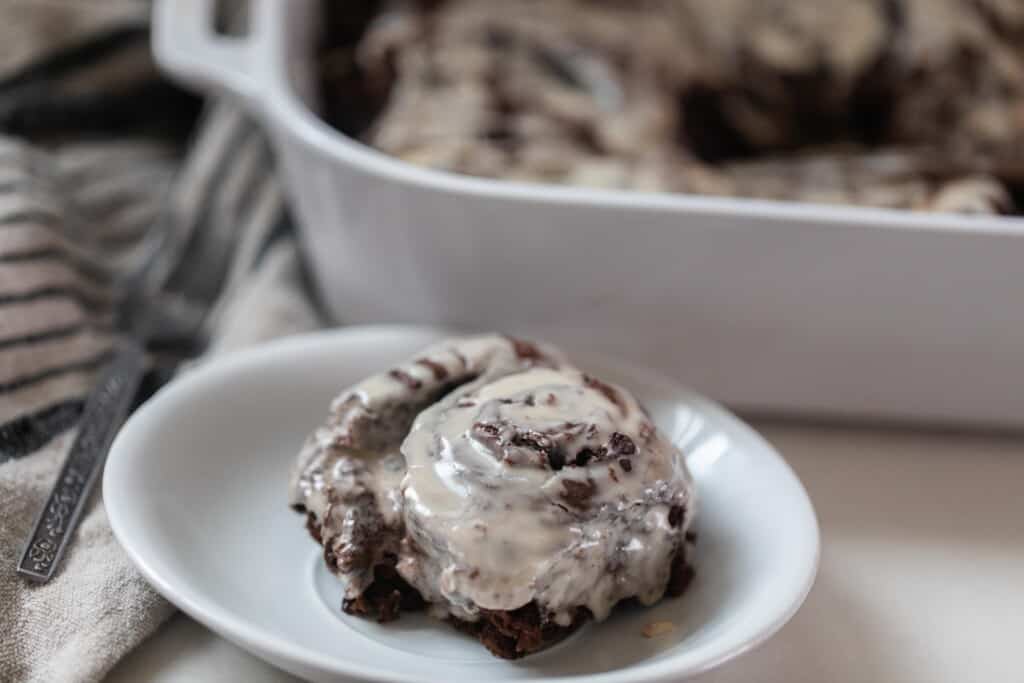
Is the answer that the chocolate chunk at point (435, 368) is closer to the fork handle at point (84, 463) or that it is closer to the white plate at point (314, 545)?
the white plate at point (314, 545)

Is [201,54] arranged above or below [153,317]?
above

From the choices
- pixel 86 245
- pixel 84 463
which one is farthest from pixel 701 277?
pixel 86 245

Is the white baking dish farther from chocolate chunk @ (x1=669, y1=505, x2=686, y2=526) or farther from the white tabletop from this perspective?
chocolate chunk @ (x1=669, y1=505, x2=686, y2=526)

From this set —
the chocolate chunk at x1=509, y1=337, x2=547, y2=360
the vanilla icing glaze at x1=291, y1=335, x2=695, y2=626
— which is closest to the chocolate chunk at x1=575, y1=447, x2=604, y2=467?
the vanilla icing glaze at x1=291, y1=335, x2=695, y2=626

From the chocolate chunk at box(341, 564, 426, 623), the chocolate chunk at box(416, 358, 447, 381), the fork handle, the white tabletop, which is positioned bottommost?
the white tabletop

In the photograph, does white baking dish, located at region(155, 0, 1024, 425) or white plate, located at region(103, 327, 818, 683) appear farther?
white baking dish, located at region(155, 0, 1024, 425)

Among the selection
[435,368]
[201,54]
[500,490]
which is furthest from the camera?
[201,54]

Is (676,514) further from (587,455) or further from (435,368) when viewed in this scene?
(435,368)
